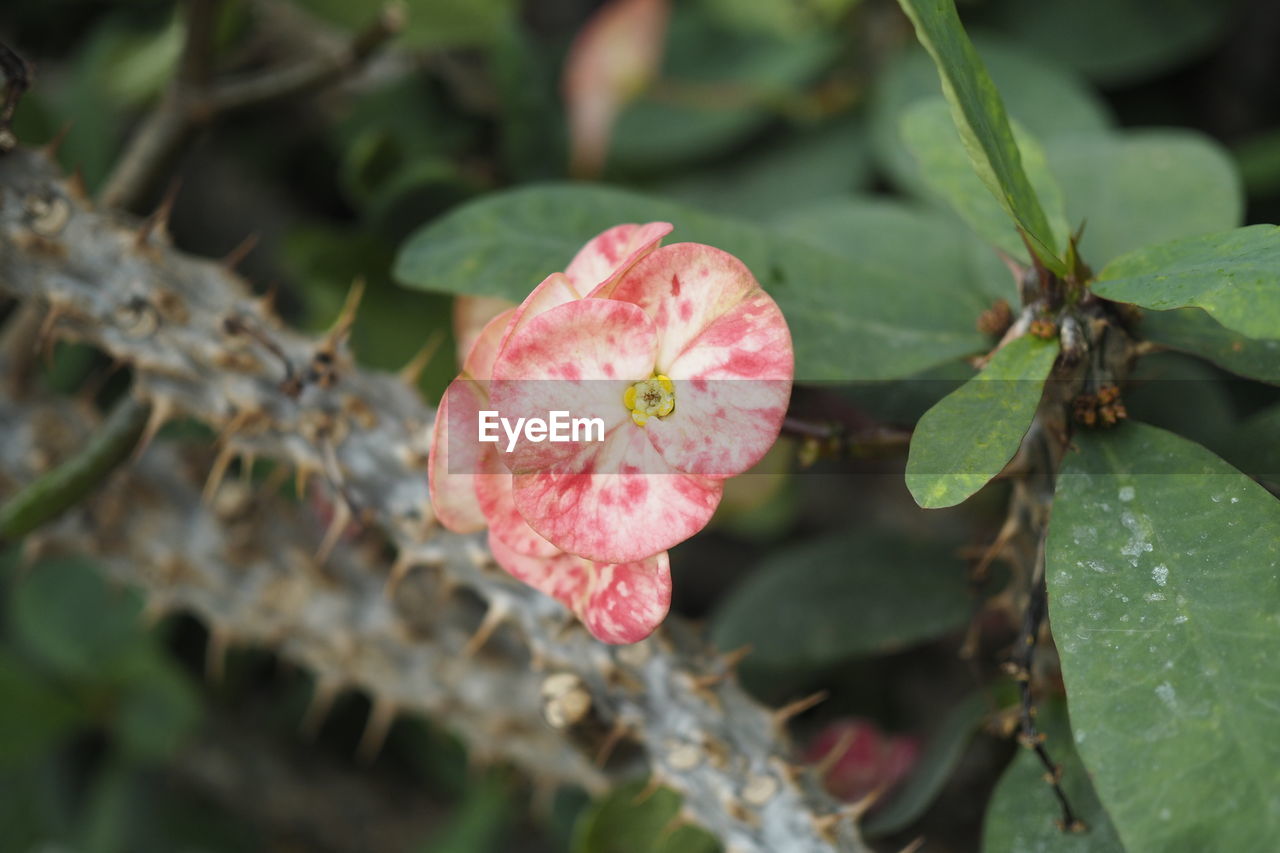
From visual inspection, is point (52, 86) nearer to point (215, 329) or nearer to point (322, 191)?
point (322, 191)

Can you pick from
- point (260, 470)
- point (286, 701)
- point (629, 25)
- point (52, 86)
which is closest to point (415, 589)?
point (260, 470)

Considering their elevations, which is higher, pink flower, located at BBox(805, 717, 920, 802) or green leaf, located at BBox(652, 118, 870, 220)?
green leaf, located at BBox(652, 118, 870, 220)

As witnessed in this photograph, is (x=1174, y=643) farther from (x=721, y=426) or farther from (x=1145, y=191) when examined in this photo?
(x=1145, y=191)

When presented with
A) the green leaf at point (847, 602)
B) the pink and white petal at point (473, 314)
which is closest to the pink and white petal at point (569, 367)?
the pink and white petal at point (473, 314)

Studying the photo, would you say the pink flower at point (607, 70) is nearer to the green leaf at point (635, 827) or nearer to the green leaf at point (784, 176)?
the green leaf at point (784, 176)

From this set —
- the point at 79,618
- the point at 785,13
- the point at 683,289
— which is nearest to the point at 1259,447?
the point at 683,289

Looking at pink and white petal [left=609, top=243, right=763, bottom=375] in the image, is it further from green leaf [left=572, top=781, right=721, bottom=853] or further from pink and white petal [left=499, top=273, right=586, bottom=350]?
green leaf [left=572, top=781, right=721, bottom=853]

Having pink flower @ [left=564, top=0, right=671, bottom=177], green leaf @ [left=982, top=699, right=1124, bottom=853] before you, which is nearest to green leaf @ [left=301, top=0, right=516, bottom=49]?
pink flower @ [left=564, top=0, right=671, bottom=177]

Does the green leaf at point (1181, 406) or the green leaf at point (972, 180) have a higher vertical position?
the green leaf at point (972, 180)
